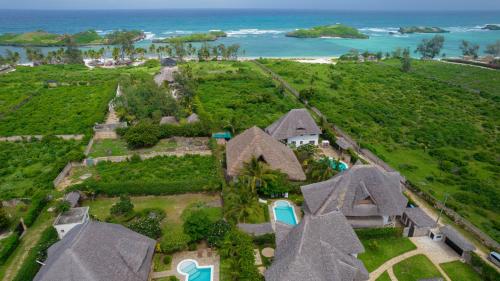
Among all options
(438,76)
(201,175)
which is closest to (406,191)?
(201,175)

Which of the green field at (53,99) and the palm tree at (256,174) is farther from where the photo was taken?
the green field at (53,99)

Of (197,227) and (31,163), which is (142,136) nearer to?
(31,163)

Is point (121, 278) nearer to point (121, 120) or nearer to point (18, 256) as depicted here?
point (18, 256)

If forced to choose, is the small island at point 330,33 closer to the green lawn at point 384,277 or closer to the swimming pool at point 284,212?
the swimming pool at point 284,212

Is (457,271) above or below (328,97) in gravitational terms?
below

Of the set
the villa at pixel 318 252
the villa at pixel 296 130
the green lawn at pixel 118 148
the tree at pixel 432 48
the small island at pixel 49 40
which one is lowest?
the green lawn at pixel 118 148

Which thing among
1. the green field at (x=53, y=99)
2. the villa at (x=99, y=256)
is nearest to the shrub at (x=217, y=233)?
the villa at (x=99, y=256)
